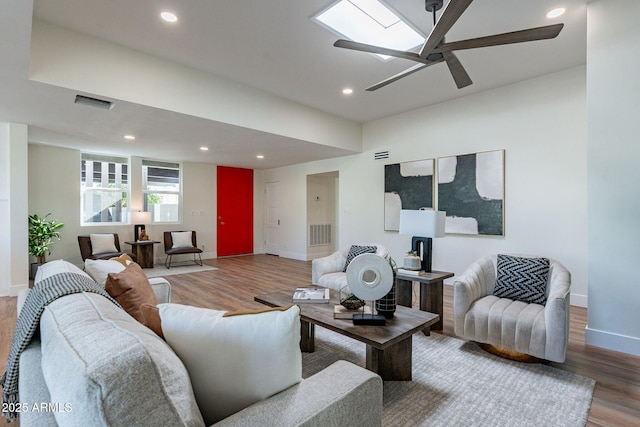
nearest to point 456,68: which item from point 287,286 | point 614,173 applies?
point 614,173

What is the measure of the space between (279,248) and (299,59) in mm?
5579

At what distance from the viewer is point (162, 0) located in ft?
8.33

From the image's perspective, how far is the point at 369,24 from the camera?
3096mm

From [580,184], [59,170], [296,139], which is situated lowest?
[580,184]

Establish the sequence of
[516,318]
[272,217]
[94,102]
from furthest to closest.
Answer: [272,217], [94,102], [516,318]

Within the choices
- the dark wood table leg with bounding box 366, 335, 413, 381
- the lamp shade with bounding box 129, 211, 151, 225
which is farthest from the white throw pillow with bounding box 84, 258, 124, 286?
the lamp shade with bounding box 129, 211, 151, 225

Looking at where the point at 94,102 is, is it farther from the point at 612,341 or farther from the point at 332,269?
the point at 612,341

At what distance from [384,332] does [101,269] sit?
1.85 metres

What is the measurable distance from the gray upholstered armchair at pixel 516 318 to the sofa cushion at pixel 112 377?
93.7 inches

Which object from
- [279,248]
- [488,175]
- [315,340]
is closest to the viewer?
[315,340]

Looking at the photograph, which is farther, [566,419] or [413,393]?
[413,393]

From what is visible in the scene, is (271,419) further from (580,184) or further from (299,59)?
(580,184)

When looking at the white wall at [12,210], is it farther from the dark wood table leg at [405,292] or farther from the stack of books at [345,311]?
the dark wood table leg at [405,292]

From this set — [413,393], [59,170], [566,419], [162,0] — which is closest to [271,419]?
[413,393]
